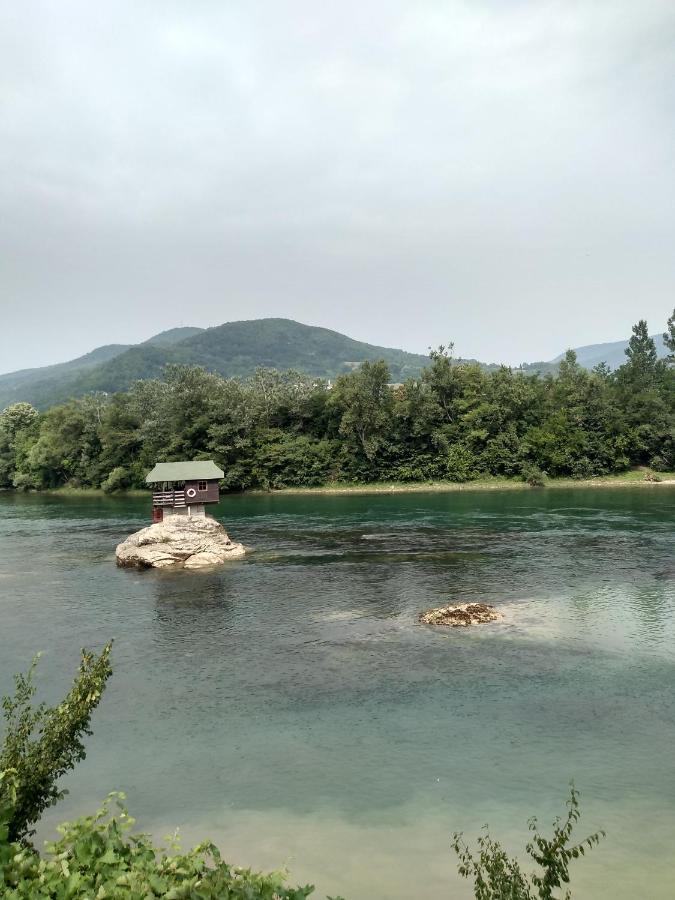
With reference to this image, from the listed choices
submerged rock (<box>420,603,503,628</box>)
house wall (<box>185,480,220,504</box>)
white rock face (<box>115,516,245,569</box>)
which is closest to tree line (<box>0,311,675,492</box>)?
house wall (<box>185,480,220,504</box>)

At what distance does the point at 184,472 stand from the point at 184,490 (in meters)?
1.83

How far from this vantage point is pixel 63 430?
127 meters

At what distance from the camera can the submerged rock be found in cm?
3759

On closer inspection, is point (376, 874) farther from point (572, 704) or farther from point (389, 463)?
point (389, 463)

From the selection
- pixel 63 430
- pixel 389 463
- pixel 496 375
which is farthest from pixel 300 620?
pixel 63 430

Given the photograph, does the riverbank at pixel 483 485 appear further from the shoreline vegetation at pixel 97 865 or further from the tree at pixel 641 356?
the shoreline vegetation at pixel 97 865

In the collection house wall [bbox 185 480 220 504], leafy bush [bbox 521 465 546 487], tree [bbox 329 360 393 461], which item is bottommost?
leafy bush [bbox 521 465 546 487]

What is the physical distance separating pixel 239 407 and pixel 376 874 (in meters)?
100

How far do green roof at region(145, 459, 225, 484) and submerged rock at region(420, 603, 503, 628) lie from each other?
1141 inches

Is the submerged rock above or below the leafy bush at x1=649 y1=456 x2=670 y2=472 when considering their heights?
below

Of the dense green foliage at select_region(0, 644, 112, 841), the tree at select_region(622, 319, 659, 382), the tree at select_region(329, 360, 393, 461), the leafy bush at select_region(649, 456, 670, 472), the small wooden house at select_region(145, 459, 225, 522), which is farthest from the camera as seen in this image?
the tree at select_region(622, 319, 659, 382)

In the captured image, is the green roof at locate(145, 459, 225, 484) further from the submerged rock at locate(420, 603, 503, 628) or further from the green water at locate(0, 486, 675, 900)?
the submerged rock at locate(420, 603, 503, 628)

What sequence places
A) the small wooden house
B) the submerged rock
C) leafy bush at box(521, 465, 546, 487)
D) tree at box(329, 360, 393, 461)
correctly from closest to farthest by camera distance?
the submerged rock
the small wooden house
leafy bush at box(521, 465, 546, 487)
tree at box(329, 360, 393, 461)

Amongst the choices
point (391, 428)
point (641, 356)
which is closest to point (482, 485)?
point (391, 428)
